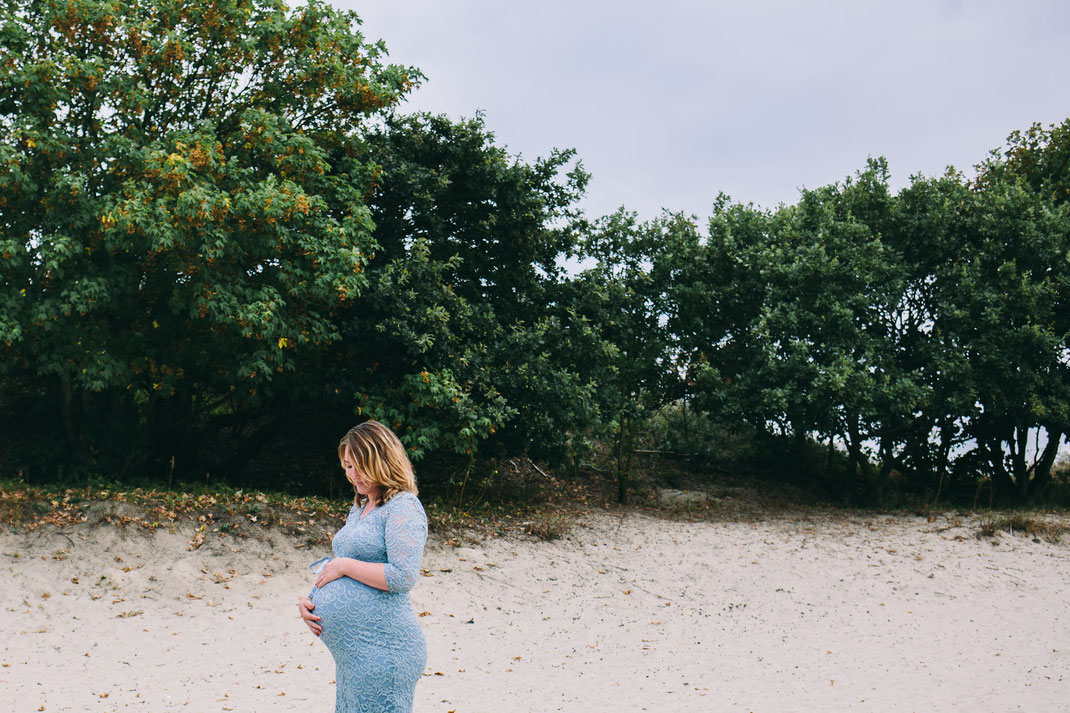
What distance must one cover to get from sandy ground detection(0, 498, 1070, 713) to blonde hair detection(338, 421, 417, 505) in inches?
206

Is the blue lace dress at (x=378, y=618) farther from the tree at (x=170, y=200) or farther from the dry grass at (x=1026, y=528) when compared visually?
the dry grass at (x=1026, y=528)

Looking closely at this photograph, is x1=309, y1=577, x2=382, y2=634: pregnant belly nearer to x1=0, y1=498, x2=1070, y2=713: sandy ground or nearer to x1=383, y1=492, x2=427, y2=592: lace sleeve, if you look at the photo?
x1=383, y1=492, x2=427, y2=592: lace sleeve

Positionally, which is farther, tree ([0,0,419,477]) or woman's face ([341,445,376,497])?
tree ([0,0,419,477])

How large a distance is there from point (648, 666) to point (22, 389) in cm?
1416

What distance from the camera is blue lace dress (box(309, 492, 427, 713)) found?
3.57 m

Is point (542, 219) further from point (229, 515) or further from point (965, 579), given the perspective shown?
point (965, 579)

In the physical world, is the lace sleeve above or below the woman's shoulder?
below

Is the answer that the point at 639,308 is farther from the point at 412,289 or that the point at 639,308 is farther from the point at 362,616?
the point at 362,616

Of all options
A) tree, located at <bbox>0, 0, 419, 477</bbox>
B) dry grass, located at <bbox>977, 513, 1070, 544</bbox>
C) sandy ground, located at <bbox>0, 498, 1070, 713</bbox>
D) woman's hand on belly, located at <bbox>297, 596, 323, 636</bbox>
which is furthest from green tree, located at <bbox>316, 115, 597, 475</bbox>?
woman's hand on belly, located at <bbox>297, 596, 323, 636</bbox>

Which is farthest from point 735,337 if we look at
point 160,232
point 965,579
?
point 160,232

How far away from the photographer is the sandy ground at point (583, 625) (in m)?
8.59

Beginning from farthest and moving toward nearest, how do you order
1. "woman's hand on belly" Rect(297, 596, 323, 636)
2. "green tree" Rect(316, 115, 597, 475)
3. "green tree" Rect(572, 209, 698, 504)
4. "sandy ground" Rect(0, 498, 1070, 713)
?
1. "green tree" Rect(572, 209, 698, 504)
2. "green tree" Rect(316, 115, 597, 475)
3. "sandy ground" Rect(0, 498, 1070, 713)
4. "woman's hand on belly" Rect(297, 596, 323, 636)

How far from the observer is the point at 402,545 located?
11.6 feet

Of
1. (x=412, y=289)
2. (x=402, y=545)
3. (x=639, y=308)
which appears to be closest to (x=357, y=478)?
(x=402, y=545)
